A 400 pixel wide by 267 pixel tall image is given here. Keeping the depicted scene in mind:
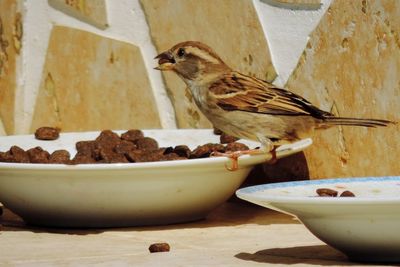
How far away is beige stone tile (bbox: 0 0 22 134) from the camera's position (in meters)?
5.12

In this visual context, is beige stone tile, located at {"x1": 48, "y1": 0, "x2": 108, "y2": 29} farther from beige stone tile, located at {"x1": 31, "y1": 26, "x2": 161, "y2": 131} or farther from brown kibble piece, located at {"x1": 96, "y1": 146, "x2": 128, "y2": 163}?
brown kibble piece, located at {"x1": 96, "y1": 146, "x2": 128, "y2": 163}

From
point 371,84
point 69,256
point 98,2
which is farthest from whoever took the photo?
point 98,2

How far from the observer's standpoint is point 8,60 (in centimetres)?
515

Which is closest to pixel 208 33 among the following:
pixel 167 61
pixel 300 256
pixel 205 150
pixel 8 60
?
pixel 167 61

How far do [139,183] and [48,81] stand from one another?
1465mm

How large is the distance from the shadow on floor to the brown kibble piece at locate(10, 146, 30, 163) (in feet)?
3.52

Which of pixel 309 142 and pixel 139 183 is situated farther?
pixel 309 142

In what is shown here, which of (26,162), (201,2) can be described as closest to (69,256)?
(26,162)

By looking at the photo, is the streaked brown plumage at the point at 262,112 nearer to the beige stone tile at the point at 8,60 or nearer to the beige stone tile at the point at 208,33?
the beige stone tile at the point at 208,33

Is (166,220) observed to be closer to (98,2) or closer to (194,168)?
(194,168)

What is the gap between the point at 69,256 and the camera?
10.7 ft

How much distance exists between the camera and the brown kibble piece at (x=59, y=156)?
392cm

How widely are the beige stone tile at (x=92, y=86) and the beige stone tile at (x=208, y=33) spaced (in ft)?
0.46

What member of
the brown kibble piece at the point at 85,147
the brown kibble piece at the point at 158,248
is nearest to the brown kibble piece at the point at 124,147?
the brown kibble piece at the point at 85,147
